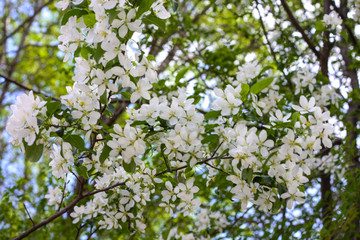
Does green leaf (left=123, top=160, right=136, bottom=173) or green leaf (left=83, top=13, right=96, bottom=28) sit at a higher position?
green leaf (left=83, top=13, right=96, bottom=28)

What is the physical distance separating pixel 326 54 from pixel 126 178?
6.03 feet

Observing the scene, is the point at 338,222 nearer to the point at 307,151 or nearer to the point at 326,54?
the point at 307,151

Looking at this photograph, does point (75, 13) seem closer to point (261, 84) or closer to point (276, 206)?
point (261, 84)

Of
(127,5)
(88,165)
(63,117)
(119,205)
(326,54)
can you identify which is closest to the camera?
(127,5)

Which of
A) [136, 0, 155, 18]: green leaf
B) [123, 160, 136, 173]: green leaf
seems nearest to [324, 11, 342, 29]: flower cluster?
[136, 0, 155, 18]: green leaf

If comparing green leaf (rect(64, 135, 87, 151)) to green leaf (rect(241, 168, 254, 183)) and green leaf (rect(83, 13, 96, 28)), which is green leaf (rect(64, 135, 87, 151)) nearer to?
green leaf (rect(83, 13, 96, 28))

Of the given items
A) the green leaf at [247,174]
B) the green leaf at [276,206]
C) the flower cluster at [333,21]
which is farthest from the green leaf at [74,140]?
the flower cluster at [333,21]

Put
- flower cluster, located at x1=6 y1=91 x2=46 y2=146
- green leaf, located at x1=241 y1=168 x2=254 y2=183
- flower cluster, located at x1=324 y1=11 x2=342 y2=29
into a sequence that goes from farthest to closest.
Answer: flower cluster, located at x1=324 y1=11 x2=342 y2=29 < green leaf, located at x1=241 y1=168 x2=254 y2=183 < flower cluster, located at x1=6 y1=91 x2=46 y2=146

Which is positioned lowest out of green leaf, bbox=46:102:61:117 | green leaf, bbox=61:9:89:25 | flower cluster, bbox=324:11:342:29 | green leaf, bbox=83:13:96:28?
green leaf, bbox=46:102:61:117

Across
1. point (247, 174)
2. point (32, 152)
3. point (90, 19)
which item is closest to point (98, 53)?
point (90, 19)

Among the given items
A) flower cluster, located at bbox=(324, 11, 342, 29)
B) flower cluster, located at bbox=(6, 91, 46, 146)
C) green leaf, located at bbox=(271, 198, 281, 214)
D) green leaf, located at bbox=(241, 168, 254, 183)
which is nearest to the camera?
flower cluster, located at bbox=(6, 91, 46, 146)

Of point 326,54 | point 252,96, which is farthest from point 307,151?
point 326,54

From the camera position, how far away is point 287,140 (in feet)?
4.27

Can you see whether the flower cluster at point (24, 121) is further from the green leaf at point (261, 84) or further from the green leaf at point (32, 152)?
the green leaf at point (261, 84)
